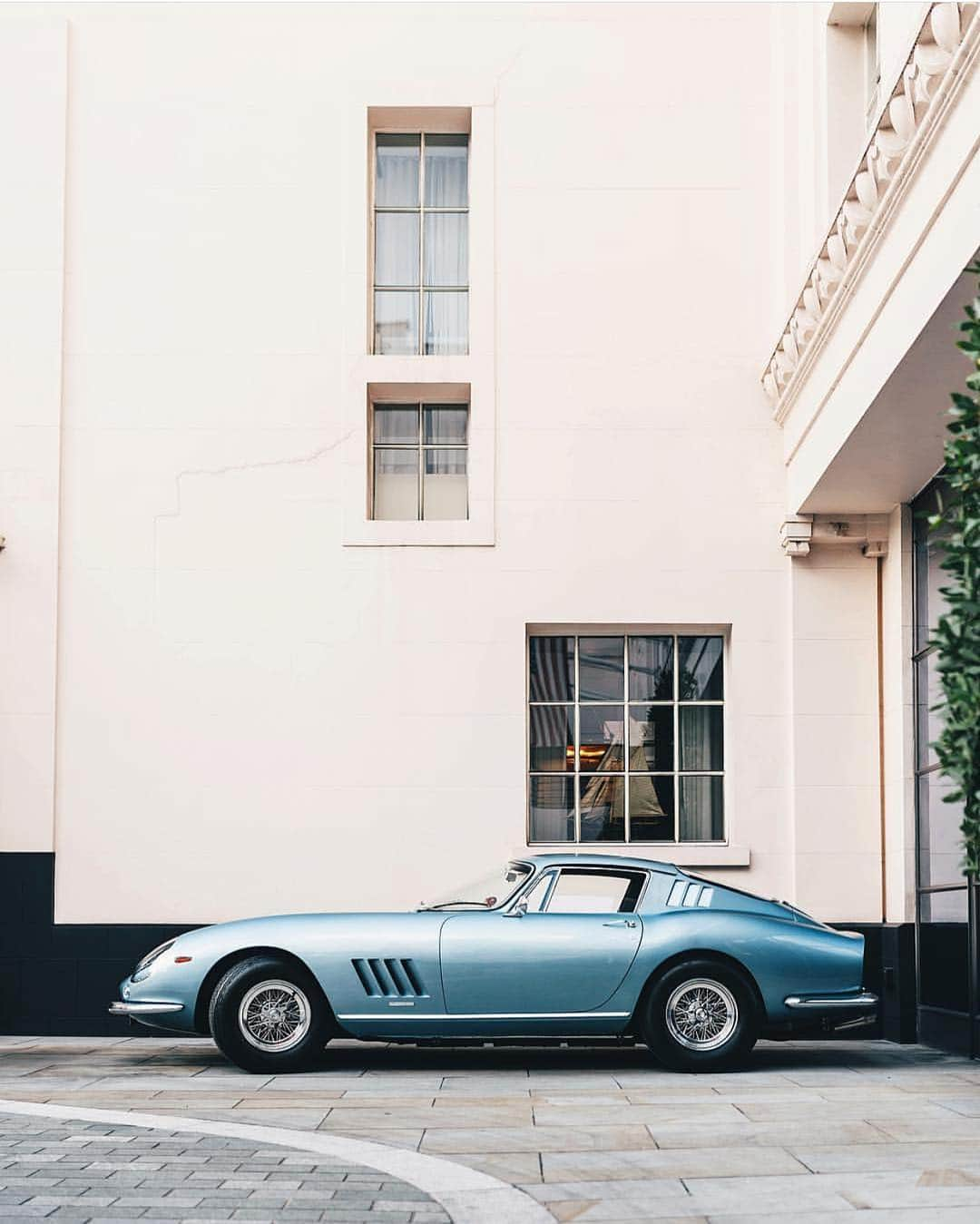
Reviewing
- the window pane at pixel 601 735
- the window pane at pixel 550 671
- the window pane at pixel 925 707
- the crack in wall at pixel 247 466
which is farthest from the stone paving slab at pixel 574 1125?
the crack in wall at pixel 247 466

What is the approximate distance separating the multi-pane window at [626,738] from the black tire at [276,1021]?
3.53 m

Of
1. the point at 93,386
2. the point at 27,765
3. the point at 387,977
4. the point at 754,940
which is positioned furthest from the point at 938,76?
the point at 27,765

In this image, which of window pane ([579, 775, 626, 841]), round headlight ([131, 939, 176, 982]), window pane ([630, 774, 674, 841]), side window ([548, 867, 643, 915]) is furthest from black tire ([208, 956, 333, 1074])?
window pane ([630, 774, 674, 841])

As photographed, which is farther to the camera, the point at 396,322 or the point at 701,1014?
the point at 396,322

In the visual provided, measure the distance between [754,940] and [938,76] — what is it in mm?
5106

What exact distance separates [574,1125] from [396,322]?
7.68 meters

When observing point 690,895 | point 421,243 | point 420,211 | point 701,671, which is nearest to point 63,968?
point 690,895

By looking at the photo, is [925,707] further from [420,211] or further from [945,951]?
[420,211]

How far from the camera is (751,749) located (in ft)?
44.1

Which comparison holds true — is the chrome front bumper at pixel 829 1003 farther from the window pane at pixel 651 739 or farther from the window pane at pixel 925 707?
the window pane at pixel 651 739

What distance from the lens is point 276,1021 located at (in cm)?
1044

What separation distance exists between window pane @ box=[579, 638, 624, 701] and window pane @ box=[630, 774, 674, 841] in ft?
2.32

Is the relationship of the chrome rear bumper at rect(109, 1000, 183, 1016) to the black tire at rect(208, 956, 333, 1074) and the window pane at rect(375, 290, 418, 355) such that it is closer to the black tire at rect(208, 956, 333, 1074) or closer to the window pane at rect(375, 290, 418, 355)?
the black tire at rect(208, 956, 333, 1074)

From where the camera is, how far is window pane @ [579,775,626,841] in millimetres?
13602
